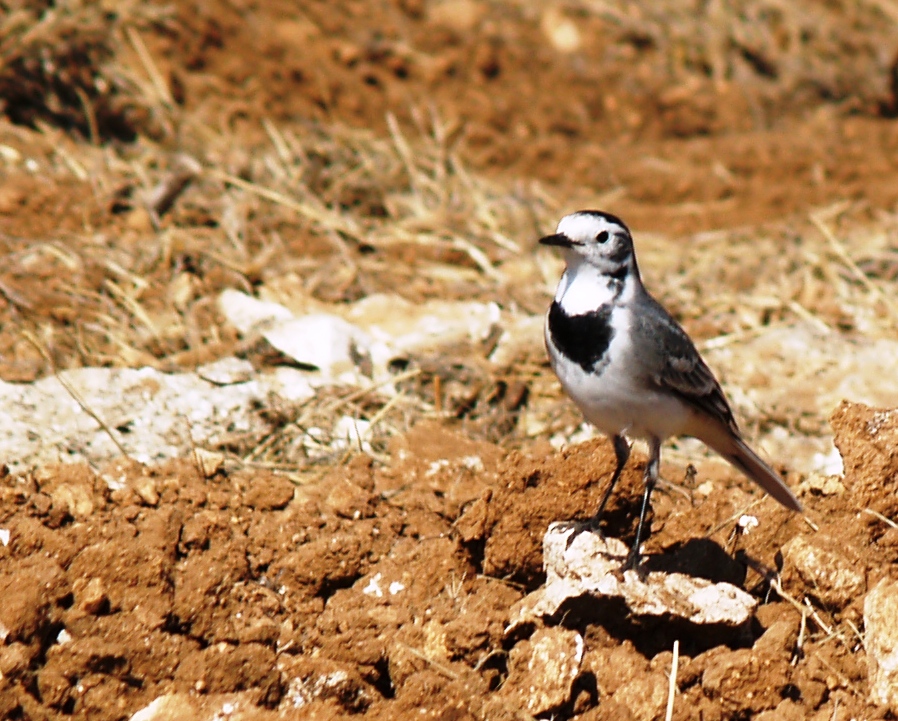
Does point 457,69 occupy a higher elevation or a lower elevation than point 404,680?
lower

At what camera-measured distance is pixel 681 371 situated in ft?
18.5

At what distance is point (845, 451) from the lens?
5.43 m

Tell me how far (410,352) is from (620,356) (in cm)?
223

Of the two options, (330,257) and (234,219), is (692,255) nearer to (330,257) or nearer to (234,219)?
(330,257)

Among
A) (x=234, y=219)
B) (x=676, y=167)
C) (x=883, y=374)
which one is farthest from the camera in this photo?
(x=676, y=167)

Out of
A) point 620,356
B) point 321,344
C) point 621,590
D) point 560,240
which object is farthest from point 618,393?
point 321,344

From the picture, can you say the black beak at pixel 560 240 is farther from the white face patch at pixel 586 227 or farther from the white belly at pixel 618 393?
the white belly at pixel 618 393

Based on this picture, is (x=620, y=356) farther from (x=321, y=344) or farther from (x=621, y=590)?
(x=321, y=344)

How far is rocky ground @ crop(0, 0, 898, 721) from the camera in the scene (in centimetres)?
481

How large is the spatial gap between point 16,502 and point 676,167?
25.9 feet

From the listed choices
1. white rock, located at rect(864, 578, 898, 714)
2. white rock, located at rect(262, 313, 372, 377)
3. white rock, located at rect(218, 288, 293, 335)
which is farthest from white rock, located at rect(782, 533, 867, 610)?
white rock, located at rect(218, 288, 293, 335)

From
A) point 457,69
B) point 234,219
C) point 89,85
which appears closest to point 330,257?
point 234,219

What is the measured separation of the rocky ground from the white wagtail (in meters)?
0.18

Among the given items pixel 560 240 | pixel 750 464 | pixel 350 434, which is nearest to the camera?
pixel 560 240
